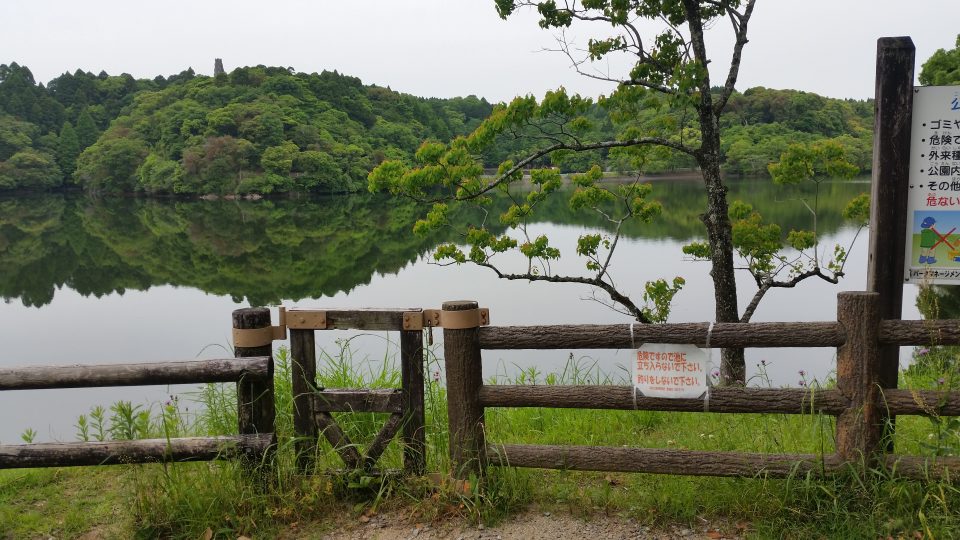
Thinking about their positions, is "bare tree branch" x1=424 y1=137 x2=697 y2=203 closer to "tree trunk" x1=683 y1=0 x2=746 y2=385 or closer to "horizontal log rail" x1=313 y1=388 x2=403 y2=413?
"tree trunk" x1=683 y1=0 x2=746 y2=385

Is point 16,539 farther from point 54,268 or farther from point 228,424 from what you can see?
point 54,268

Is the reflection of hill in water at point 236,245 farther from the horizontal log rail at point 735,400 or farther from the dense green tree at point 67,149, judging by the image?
the dense green tree at point 67,149

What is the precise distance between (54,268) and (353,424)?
28.3 metres

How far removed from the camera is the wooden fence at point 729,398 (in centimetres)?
314

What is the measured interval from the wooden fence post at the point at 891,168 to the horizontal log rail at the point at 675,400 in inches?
26.5

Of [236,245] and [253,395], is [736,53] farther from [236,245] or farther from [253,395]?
[236,245]

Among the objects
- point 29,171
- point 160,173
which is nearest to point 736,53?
point 160,173

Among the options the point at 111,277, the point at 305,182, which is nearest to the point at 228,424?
the point at 111,277

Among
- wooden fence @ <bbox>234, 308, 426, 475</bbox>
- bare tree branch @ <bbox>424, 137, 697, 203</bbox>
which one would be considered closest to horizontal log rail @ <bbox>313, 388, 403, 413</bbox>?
wooden fence @ <bbox>234, 308, 426, 475</bbox>

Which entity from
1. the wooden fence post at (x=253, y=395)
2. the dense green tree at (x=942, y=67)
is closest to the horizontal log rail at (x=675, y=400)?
the wooden fence post at (x=253, y=395)

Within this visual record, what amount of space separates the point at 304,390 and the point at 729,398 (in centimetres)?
213

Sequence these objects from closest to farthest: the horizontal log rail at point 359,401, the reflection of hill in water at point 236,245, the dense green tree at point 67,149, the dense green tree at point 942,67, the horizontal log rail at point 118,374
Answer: the horizontal log rail at point 118,374 < the horizontal log rail at point 359,401 < the dense green tree at point 942,67 < the reflection of hill in water at point 236,245 < the dense green tree at point 67,149

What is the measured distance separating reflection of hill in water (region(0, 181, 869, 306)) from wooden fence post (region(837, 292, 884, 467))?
1164 cm

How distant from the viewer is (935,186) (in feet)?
11.7
